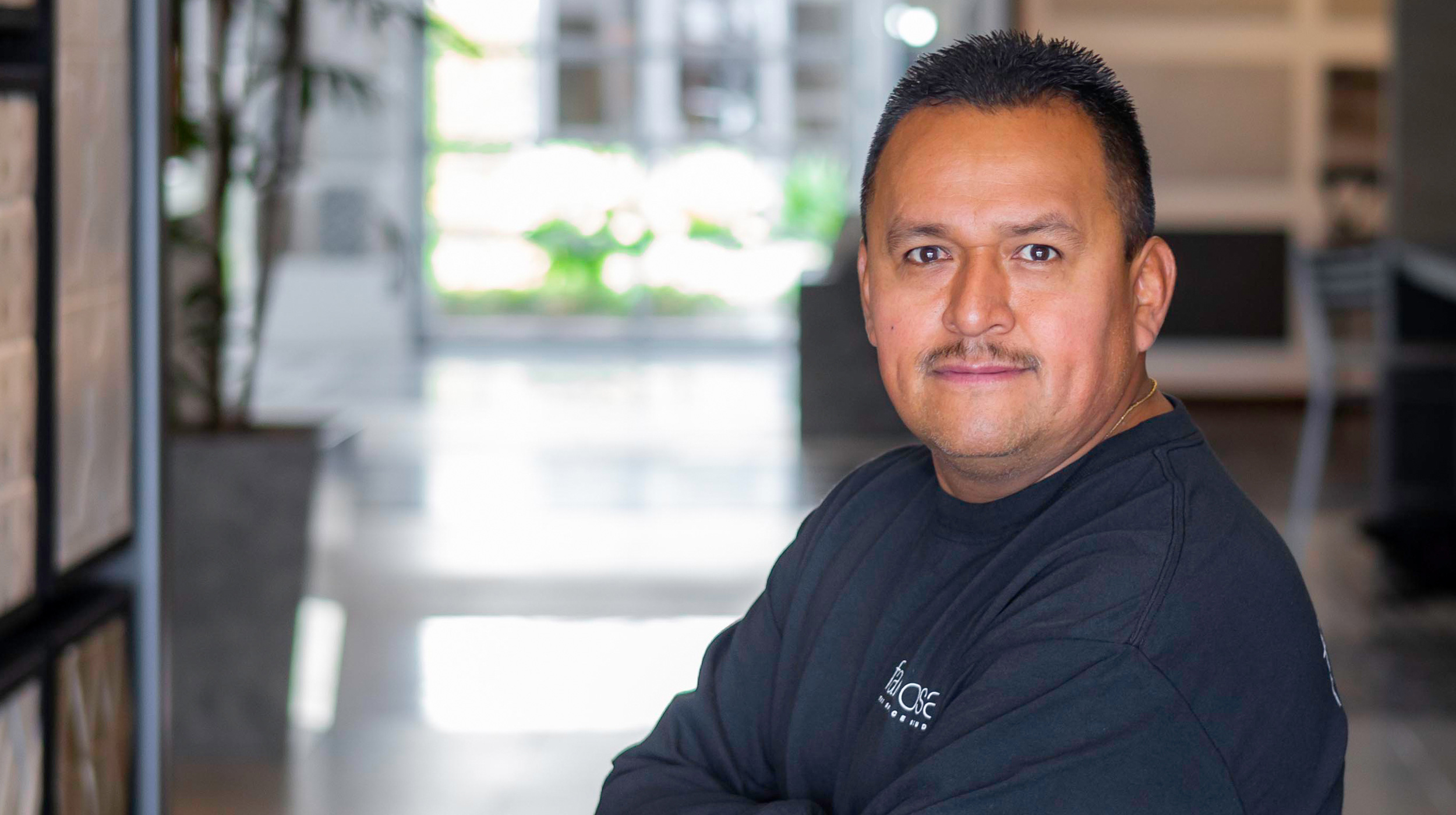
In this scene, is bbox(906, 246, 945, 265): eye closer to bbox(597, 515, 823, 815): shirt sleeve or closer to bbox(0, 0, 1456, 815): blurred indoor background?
bbox(597, 515, 823, 815): shirt sleeve

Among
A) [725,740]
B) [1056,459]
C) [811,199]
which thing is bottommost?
[725,740]

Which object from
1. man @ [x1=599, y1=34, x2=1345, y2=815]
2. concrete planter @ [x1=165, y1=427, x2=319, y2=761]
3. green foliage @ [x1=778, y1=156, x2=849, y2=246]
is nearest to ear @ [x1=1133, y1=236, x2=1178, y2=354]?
man @ [x1=599, y1=34, x2=1345, y2=815]

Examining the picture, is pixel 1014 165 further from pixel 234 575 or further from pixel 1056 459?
pixel 234 575

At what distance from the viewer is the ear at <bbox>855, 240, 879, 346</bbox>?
3.67 ft

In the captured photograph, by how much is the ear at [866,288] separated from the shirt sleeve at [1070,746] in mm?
274

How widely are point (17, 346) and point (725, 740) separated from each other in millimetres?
879

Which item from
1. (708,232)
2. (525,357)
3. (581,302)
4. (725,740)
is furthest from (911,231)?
(581,302)

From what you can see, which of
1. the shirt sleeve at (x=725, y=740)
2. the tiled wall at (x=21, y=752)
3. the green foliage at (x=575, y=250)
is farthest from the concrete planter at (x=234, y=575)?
the green foliage at (x=575, y=250)

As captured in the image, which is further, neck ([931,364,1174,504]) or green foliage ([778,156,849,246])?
green foliage ([778,156,849,246])

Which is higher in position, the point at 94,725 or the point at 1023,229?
the point at 1023,229

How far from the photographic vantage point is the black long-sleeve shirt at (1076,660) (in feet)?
2.97

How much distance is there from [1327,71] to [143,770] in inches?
337

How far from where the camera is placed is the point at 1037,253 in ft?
3.36

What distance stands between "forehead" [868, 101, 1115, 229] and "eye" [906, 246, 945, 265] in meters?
0.03
